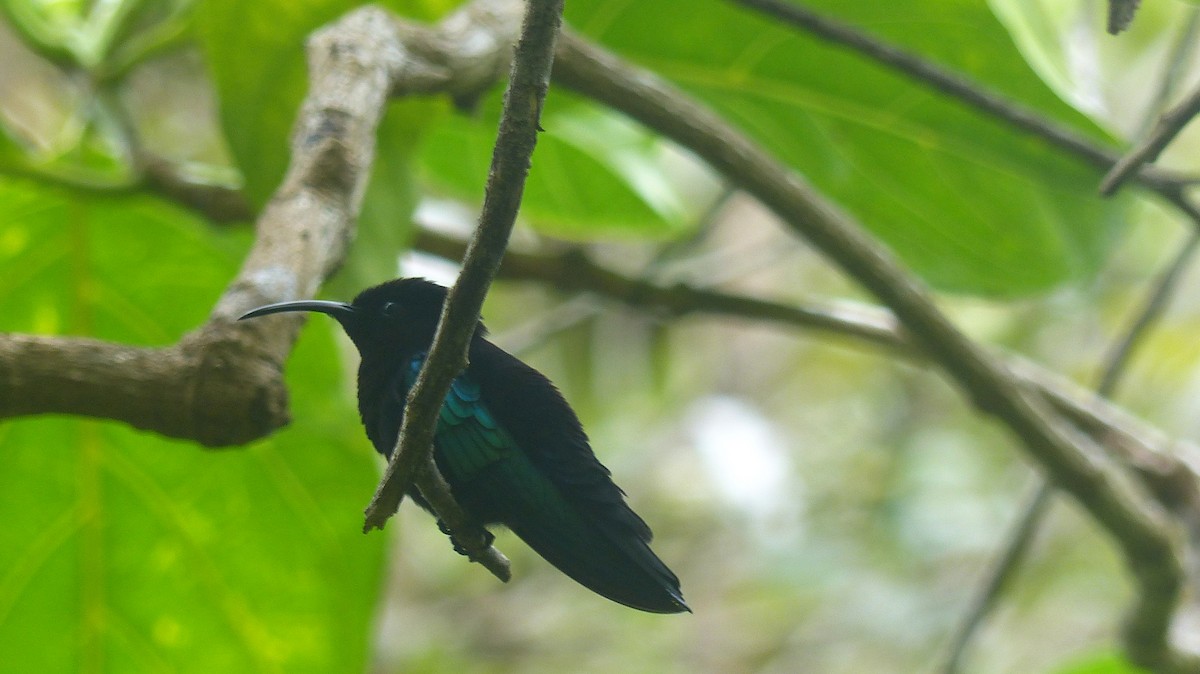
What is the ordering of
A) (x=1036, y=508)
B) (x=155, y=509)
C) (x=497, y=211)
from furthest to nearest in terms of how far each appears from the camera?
1. (x=1036, y=508)
2. (x=155, y=509)
3. (x=497, y=211)

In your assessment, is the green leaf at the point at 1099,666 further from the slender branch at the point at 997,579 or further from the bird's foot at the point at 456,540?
the bird's foot at the point at 456,540

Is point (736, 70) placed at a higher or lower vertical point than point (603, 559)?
higher

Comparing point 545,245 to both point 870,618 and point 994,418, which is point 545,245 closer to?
point 994,418

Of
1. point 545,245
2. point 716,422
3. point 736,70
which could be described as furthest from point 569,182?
point 716,422

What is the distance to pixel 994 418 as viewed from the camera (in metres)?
2.91

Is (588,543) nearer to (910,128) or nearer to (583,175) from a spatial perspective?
(910,128)

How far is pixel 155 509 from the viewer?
8.77 feet

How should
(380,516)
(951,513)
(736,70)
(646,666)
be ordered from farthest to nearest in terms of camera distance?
1. (646,666)
2. (951,513)
3. (736,70)
4. (380,516)

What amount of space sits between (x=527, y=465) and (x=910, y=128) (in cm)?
220

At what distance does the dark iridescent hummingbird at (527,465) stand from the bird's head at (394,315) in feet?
0.05

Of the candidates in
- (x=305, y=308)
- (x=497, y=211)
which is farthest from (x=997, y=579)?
(x=497, y=211)

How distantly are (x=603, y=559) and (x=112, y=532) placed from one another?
165 cm

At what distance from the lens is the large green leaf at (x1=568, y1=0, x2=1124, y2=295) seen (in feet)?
10.3

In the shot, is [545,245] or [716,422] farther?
[716,422]
